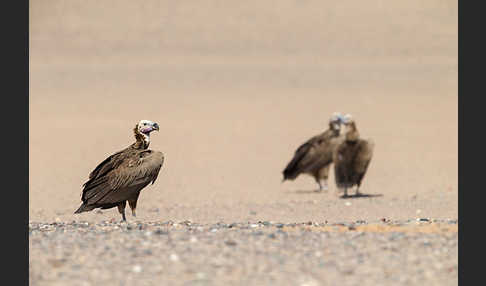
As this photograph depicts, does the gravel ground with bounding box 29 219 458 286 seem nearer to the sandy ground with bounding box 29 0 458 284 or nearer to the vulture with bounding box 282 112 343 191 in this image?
the sandy ground with bounding box 29 0 458 284

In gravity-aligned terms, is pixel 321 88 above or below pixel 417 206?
above

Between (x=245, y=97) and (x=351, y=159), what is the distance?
33.1 m

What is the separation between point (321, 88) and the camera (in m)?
57.5

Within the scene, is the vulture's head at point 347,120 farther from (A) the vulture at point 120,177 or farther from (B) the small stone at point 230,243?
(B) the small stone at point 230,243

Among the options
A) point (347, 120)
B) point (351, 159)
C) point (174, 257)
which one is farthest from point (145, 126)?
point (347, 120)

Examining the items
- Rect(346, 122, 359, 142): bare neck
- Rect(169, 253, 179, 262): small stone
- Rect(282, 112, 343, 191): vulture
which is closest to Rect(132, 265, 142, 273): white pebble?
Rect(169, 253, 179, 262): small stone

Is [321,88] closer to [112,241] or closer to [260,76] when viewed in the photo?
[260,76]

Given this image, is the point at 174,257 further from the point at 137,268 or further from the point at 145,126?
the point at 145,126

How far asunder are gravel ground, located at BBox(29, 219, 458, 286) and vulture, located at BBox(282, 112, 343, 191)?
10802mm

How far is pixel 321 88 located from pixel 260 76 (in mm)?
5440

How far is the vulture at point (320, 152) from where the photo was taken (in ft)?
80.6

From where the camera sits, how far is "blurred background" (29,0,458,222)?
2583cm

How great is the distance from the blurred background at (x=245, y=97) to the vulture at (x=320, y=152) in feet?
2.04

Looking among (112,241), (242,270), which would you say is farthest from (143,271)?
(112,241)
